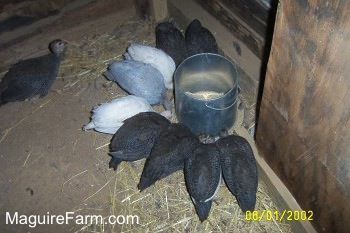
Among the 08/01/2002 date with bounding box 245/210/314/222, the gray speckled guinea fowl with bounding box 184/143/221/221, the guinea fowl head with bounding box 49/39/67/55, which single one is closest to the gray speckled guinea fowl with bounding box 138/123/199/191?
the gray speckled guinea fowl with bounding box 184/143/221/221

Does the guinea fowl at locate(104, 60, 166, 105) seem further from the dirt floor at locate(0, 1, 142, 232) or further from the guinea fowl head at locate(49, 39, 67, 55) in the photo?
the guinea fowl head at locate(49, 39, 67, 55)

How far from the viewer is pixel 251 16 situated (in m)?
2.56

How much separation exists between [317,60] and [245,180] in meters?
1.06

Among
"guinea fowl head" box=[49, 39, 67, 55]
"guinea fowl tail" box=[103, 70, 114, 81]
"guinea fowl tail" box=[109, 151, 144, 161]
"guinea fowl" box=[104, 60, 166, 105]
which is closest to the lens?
"guinea fowl tail" box=[109, 151, 144, 161]

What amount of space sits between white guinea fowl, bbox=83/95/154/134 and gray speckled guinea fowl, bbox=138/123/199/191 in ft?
1.00

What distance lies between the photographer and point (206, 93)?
276 centimetres

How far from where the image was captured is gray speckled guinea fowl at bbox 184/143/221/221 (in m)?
2.04

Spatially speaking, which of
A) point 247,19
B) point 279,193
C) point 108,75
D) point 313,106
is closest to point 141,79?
point 108,75

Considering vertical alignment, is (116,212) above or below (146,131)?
below

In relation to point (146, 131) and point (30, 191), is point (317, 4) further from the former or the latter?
point (30, 191)

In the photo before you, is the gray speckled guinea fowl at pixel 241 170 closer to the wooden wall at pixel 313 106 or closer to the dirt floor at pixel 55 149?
the wooden wall at pixel 313 106

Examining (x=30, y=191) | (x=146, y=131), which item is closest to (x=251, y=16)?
(x=146, y=131)

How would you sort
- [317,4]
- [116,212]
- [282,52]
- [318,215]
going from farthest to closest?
[116,212], [318,215], [282,52], [317,4]

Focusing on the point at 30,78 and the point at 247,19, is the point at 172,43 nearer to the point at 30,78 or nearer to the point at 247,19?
the point at 247,19
